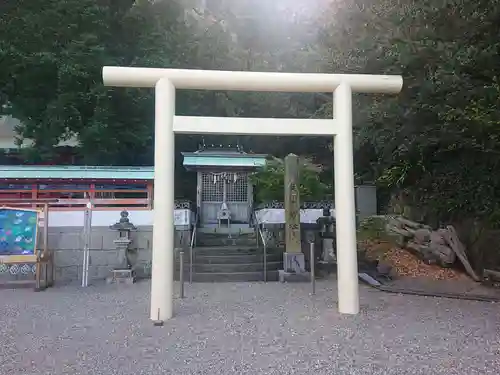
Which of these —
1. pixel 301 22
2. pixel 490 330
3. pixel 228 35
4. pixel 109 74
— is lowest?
pixel 490 330

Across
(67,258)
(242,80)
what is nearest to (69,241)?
(67,258)

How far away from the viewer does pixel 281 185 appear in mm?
11367

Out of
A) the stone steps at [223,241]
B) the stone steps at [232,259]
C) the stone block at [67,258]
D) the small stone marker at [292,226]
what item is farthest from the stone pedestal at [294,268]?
the stone block at [67,258]

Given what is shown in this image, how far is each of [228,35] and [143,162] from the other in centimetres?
561

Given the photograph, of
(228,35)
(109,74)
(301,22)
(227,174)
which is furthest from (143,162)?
(109,74)

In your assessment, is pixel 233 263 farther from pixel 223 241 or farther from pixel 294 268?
pixel 223 241

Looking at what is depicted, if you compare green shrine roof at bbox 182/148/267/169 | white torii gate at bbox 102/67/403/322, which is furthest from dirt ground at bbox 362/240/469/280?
green shrine roof at bbox 182/148/267/169

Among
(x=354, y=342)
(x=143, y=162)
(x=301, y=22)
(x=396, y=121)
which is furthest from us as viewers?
(x=143, y=162)

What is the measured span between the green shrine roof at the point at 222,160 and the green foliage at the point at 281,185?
89cm

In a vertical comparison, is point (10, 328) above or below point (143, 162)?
below

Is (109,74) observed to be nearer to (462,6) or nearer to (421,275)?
(462,6)

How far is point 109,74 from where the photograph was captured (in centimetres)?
527

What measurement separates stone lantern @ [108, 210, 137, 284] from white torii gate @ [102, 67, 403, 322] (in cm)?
362

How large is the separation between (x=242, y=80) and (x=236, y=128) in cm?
66
